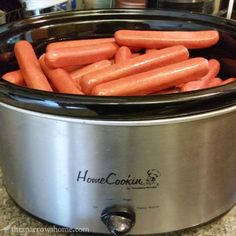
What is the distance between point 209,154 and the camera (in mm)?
581

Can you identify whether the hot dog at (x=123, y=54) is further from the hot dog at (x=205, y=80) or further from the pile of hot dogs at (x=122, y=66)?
the hot dog at (x=205, y=80)

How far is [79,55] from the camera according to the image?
→ 0.74m

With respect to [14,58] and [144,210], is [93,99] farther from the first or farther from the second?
[14,58]

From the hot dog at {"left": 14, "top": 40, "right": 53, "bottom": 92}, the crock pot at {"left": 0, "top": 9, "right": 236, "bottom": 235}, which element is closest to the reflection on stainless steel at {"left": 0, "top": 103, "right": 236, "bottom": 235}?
the crock pot at {"left": 0, "top": 9, "right": 236, "bottom": 235}

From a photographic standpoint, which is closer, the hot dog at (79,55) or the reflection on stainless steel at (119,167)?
the reflection on stainless steel at (119,167)

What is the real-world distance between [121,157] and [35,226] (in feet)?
0.82

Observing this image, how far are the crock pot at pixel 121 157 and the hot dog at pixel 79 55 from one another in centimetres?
17

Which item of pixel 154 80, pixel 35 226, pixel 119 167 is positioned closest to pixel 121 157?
pixel 119 167

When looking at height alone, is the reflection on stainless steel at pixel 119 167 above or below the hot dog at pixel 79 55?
below

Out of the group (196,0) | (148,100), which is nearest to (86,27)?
(196,0)

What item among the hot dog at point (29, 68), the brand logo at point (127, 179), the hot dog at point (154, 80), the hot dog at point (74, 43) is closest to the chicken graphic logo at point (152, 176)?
the brand logo at point (127, 179)

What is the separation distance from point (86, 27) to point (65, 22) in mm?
51

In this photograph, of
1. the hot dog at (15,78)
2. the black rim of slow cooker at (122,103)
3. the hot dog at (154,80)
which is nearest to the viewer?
the black rim of slow cooker at (122,103)

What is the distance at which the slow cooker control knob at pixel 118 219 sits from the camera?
0.59 metres
